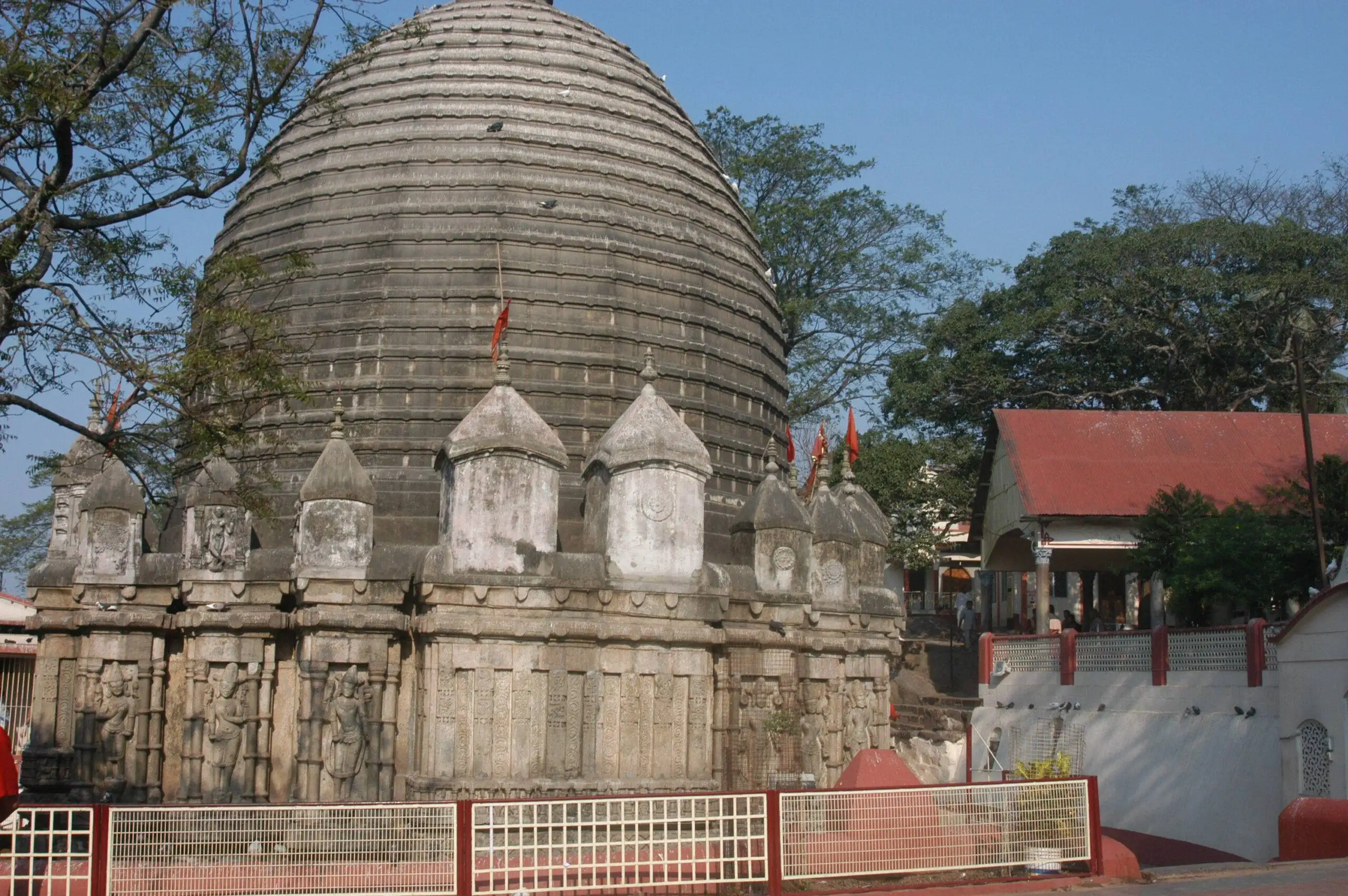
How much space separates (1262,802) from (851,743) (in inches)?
210

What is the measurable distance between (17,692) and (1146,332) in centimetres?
2571

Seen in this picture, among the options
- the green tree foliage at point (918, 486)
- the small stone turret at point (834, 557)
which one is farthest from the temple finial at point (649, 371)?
the green tree foliage at point (918, 486)

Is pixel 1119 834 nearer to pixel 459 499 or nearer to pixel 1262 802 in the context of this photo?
pixel 1262 802

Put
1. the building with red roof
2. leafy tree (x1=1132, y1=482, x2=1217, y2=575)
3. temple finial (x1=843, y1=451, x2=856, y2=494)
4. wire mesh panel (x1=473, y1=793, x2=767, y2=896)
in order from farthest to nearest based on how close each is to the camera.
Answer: the building with red roof < leafy tree (x1=1132, y1=482, x2=1217, y2=575) < temple finial (x1=843, y1=451, x2=856, y2=494) < wire mesh panel (x1=473, y1=793, x2=767, y2=896)

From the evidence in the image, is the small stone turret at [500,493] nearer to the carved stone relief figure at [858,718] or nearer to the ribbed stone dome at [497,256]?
the ribbed stone dome at [497,256]

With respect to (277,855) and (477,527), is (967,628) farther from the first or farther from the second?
(277,855)

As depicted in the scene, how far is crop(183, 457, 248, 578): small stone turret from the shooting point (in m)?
14.8

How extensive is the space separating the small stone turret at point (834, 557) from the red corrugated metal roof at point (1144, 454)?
10347 millimetres

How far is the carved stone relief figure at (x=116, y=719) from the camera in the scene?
48.5 ft

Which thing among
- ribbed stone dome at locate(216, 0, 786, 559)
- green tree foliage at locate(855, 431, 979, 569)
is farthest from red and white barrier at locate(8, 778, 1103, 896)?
green tree foliage at locate(855, 431, 979, 569)

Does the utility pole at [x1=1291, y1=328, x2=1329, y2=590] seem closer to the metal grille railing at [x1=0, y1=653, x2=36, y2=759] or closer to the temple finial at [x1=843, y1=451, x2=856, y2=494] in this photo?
the temple finial at [x1=843, y1=451, x2=856, y2=494]

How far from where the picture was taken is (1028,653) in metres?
24.9

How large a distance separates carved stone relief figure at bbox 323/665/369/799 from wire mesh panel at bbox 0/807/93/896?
2292 millimetres

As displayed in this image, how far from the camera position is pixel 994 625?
40375mm
